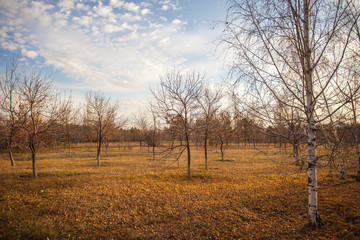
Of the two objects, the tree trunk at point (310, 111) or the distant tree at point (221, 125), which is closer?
the tree trunk at point (310, 111)

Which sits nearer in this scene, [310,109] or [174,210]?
[310,109]

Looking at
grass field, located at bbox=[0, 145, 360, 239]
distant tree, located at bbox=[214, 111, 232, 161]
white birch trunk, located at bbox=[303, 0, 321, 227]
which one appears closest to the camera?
white birch trunk, located at bbox=[303, 0, 321, 227]

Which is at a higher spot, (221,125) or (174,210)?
(221,125)

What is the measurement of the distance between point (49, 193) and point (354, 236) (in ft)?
38.6

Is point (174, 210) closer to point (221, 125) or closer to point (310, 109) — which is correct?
point (310, 109)

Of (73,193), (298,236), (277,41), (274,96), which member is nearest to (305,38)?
(277,41)

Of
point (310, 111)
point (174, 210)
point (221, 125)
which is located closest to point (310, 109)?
point (310, 111)

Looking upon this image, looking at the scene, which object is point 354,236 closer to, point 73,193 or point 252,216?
point 252,216

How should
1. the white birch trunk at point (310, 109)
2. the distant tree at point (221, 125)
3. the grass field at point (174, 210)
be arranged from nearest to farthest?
the white birch trunk at point (310, 109)
the grass field at point (174, 210)
the distant tree at point (221, 125)

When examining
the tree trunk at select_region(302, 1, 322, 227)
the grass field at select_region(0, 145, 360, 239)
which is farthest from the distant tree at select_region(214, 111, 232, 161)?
the tree trunk at select_region(302, 1, 322, 227)

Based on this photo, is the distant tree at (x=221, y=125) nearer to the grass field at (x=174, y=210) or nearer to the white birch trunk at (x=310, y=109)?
the grass field at (x=174, y=210)

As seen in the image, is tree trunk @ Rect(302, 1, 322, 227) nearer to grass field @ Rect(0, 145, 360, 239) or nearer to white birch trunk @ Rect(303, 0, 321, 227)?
white birch trunk @ Rect(303, 0, 321, 227)

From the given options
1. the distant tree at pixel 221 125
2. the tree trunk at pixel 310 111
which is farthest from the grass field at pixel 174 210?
the distant tree at pixel 221 125

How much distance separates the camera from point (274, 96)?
470cm
